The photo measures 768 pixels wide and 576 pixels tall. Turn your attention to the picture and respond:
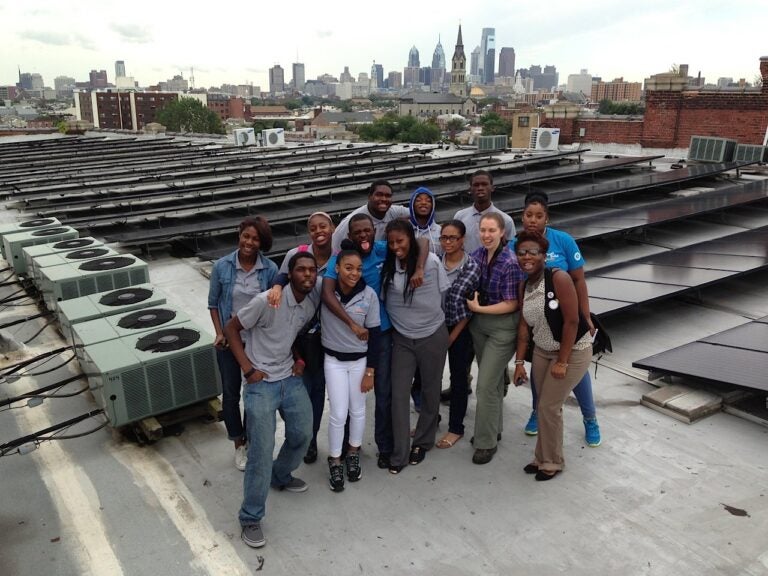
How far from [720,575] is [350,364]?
2.27 meters

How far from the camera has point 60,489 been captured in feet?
12.4

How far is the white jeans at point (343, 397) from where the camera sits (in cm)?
372

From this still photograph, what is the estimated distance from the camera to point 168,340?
4480 millimetres

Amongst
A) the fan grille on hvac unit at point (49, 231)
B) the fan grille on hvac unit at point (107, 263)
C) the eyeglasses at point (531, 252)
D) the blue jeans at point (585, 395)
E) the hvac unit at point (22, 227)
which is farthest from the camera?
the hvac unit at point (22, 227)

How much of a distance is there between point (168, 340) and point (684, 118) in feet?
59.3

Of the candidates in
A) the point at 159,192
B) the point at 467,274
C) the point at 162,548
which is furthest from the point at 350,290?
A: the point at 159,192

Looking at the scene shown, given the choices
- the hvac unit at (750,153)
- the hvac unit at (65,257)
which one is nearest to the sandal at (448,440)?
the hvac unit at (65,257)

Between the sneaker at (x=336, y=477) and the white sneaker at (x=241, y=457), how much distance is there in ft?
2.03

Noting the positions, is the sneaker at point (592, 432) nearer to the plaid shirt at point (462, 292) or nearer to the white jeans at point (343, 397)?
the plaid shirt at point (462, 292)

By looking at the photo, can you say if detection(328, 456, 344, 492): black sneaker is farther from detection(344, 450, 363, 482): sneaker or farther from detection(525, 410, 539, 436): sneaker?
detection(525, 410, 539, 436): sneaker

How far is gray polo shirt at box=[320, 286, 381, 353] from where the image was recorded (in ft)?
11.8

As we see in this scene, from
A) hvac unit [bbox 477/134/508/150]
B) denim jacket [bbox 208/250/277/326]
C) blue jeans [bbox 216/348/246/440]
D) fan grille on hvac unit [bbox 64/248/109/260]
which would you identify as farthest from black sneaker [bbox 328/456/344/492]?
hvac unit [bbox 477/134/508/150]

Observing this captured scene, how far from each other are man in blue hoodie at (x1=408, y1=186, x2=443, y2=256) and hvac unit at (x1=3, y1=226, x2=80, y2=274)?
586cm

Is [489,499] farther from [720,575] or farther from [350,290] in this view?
[350,290]
